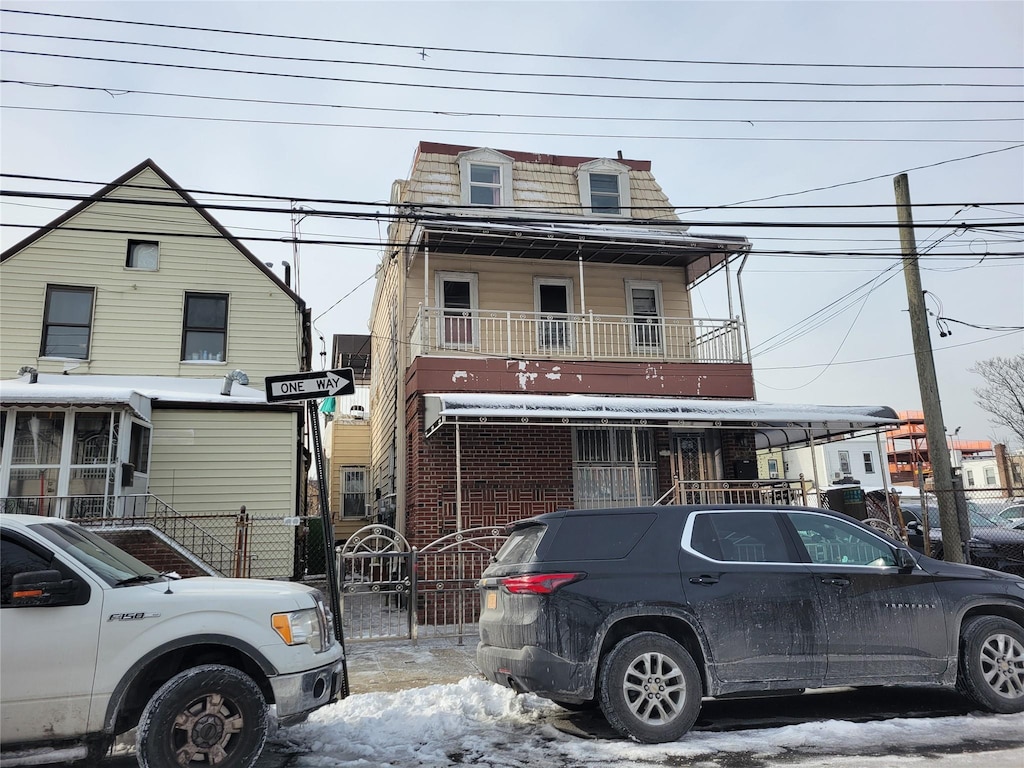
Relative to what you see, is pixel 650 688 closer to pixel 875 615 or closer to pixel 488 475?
pixel 875 615

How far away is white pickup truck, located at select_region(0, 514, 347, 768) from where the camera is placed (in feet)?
14.4

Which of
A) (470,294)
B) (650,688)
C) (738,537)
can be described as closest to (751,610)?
(738,537)

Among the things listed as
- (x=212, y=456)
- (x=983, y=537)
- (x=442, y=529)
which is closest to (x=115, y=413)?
(x=212, y=456)

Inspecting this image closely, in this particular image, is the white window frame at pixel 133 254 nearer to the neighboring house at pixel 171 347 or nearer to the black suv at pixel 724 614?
the neighboring house at pixel 171 347

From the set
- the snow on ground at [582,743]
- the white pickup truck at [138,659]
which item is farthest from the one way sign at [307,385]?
the snow on ground at [582,743]

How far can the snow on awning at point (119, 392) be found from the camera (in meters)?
11.8

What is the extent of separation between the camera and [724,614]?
18.4 ft

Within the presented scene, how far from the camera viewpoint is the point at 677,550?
5.78 meters

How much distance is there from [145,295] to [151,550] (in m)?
5.89

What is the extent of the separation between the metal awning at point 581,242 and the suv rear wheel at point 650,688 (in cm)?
946

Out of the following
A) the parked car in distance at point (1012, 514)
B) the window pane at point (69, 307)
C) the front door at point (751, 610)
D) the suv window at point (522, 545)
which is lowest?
the front door at point (751, 610)

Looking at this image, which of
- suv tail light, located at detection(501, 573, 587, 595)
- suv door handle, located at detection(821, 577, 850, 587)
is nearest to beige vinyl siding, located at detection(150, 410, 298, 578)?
suv tail light, located at detection(501, 573, 587, 595)

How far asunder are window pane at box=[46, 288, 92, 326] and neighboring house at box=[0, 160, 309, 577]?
0.07 feet

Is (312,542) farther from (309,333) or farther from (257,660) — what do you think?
(257,660)
